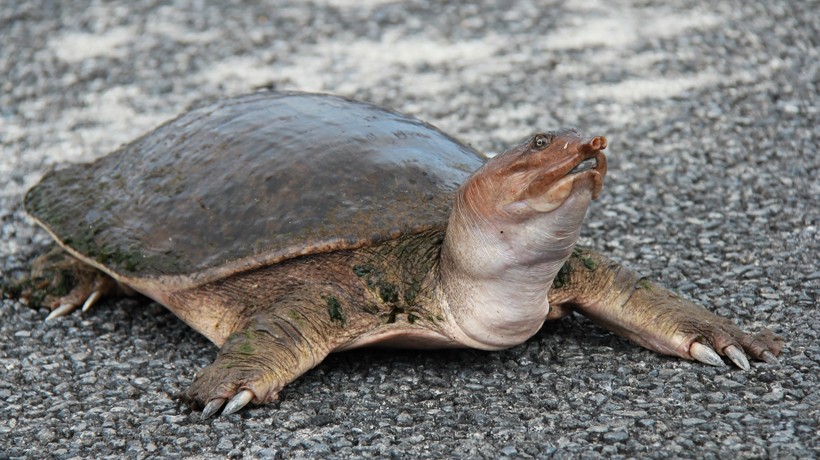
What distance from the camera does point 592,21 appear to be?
25.0ft

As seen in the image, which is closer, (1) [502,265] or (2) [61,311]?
(1) [502,265]

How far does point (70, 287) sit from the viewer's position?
4.13m

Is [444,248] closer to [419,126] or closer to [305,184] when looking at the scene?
[305,184]

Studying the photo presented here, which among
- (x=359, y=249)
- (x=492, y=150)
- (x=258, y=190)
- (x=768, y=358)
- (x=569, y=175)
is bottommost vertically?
(x=492, y=150)

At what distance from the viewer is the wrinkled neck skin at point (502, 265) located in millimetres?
2910

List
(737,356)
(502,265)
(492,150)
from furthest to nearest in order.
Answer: (492,150) < (737,356) < (502,265)

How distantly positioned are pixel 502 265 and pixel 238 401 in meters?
0.90

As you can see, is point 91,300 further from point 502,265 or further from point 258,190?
point 502,265

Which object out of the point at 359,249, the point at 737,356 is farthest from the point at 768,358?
the point at 359,249

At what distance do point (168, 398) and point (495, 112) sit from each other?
353 cm

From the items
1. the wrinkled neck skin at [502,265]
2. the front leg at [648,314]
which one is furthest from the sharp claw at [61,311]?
the front leg at [648,314]

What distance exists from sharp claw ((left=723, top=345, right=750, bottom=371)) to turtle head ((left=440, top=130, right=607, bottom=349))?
605 mm

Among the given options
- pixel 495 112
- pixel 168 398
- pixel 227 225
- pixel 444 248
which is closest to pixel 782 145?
pixel 495 112

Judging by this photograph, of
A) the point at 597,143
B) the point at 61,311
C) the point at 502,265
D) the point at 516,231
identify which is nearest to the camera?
the point at 597,143
